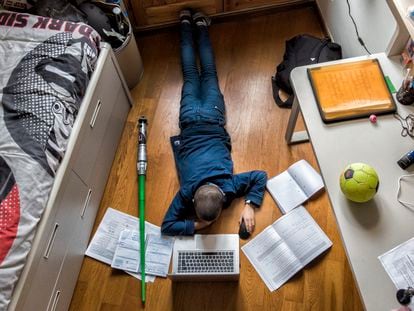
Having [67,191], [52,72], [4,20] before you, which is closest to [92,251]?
[67,191]

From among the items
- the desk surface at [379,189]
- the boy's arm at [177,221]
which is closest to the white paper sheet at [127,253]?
the boy's arm at [177,221]

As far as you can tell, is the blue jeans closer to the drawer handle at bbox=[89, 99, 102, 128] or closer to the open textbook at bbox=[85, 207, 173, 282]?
the drawer handle at bbox=[89, 99, 102, 128]

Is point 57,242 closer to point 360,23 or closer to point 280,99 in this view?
point 280,99

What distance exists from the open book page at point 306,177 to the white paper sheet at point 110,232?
0.66m

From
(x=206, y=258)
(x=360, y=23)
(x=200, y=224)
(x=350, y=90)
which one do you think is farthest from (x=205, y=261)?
(x=360, y=23)

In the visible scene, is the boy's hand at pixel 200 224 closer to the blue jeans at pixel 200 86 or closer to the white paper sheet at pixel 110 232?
the white paper sheet at pixel 110 232

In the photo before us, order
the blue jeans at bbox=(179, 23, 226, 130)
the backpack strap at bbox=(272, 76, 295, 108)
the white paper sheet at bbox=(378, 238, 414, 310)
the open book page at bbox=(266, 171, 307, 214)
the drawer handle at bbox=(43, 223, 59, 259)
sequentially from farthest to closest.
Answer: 1. the backpack strap at bbox=(272, 76, 295, 108)
2. the blue jeans at bbox=(179, 23, 226, 130)
3. the open book page at bbox=(266, 171, 307, 214)
4. the drawer handle at bbox=(43, 223, 59, 259)
5. the white paper sheet at bbox=(378, 238, 414, 310)

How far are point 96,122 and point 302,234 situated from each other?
0.99 metres

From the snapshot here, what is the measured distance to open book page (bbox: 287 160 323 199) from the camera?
1657mm

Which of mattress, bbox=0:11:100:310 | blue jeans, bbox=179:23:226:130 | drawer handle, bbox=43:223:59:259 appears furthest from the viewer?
blue jeans, bbox=179:23:226:130

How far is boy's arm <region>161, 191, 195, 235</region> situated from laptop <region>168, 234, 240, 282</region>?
0.12ft

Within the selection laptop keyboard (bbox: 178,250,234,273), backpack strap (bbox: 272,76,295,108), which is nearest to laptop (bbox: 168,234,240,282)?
laptop keyboard (bbox: 178,250,234,273)

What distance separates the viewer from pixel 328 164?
114cm

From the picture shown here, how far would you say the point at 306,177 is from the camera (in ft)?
5.54
